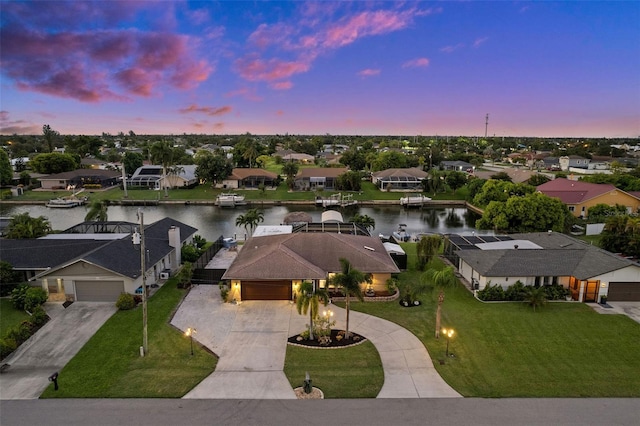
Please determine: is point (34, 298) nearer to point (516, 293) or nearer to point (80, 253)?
point (80, 253)

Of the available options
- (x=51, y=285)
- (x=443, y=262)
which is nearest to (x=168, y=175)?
(x=51, y=285)

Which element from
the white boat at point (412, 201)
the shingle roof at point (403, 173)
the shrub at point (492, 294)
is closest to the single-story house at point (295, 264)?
the shrub at point (492, 294)

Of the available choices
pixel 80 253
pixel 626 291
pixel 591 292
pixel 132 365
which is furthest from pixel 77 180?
pixel 626 291

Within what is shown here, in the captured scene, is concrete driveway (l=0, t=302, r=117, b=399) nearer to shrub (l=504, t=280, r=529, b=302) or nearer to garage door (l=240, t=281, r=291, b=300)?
garage door (l=240, t=281, r=291, b=300)

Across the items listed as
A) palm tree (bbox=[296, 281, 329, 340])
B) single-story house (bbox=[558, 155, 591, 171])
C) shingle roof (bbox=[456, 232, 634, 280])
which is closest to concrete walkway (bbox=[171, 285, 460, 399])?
palm tree (bbox=[296, 281, 329, 340])

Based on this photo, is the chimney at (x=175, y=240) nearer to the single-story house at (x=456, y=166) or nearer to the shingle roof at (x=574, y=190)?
the shingle roof at (x=574, y=190)

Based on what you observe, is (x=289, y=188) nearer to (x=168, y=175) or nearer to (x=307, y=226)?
(x=168, y=175)

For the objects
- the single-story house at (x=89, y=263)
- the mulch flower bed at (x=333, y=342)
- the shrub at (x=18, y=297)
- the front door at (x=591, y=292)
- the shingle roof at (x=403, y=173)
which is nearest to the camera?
the mulch flower bed at (x=333, y=342)
